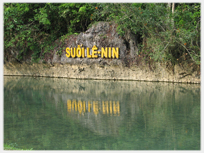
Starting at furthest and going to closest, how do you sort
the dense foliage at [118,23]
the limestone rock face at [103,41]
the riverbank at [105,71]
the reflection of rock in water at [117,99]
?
the limestone rock face at [103,41] < the riverbank at [105,71] < the dense foliage at [118,23] < the reflection of rock in water at [117,99]

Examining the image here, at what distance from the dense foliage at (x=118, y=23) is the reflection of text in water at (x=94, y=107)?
4.95 metres

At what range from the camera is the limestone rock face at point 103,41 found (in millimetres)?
16906

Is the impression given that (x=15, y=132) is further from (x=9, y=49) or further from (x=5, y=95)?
(x=9, y=49)

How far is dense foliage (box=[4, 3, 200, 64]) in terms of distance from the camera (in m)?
14.7

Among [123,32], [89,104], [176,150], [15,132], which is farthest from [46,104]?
[123,32]

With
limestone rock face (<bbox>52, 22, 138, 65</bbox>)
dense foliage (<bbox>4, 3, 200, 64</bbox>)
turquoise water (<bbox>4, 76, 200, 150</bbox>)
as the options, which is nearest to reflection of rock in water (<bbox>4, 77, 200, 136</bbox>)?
turquoise water (<bbox>4, 76, 200, 150</bbox>)

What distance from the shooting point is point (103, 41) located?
17500 mm

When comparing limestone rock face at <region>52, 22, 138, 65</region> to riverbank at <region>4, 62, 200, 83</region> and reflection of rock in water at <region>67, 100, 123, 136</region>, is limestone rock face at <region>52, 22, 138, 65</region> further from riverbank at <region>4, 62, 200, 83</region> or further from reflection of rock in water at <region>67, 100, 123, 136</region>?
reflection of rock in water at <region>67, 100, 123, 136</region>

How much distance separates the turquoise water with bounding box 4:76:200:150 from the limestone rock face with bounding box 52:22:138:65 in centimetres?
278

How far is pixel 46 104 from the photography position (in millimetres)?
11031

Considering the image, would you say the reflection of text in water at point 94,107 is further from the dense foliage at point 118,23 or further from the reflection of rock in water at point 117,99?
the dense foliage at point 118,23

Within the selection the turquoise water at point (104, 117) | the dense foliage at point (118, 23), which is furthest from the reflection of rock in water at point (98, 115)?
the dense foliage at point (118, 23)

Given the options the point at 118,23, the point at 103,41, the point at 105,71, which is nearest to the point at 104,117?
the point at 105,71

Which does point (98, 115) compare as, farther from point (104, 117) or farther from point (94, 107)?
point (94, 107)
